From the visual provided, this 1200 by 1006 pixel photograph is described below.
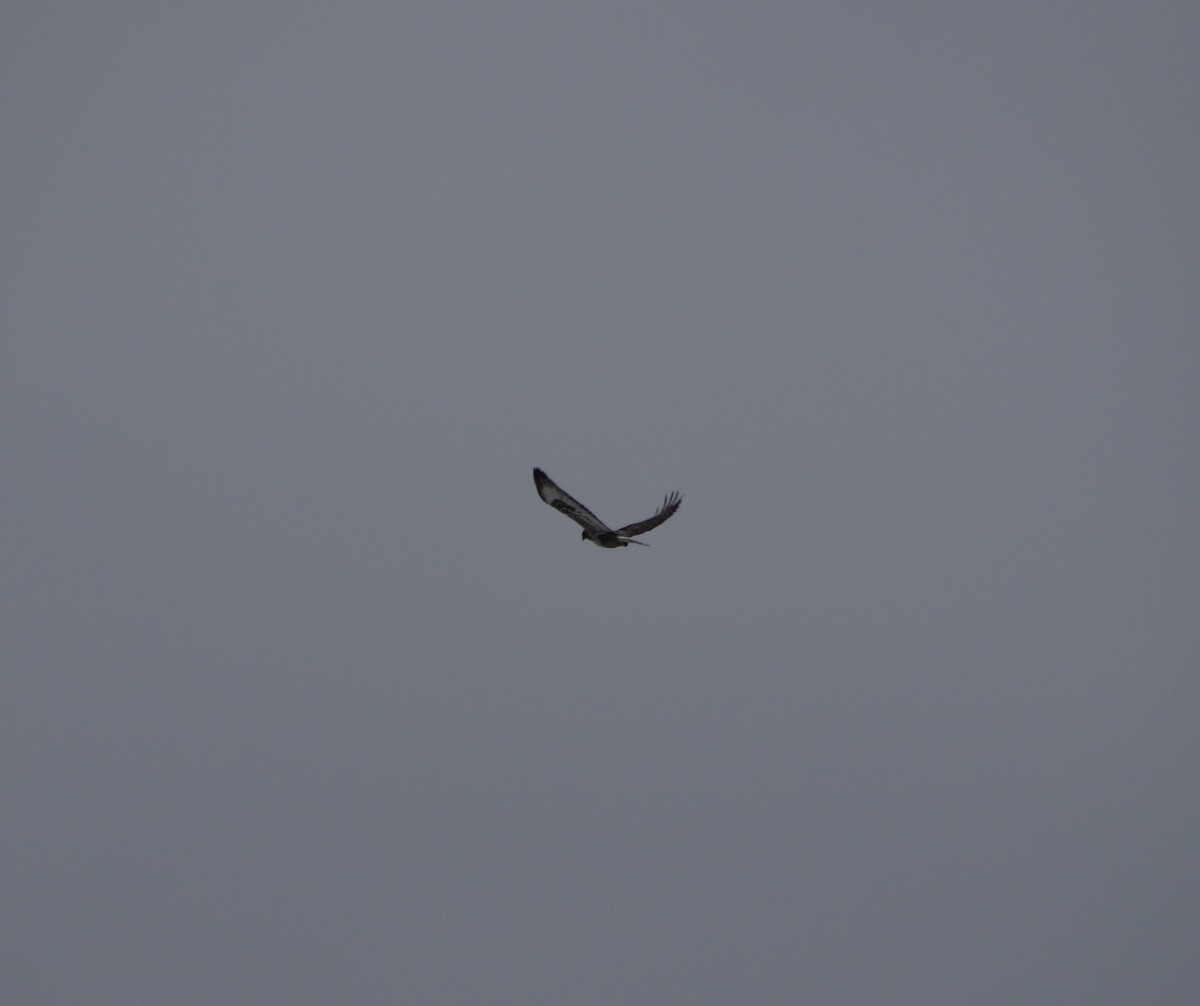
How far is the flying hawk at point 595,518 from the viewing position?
51.9m

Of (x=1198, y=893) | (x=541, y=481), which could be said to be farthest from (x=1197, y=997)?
(x=541, y=481)

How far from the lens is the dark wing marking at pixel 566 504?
53.4 meters

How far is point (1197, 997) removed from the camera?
177875mm

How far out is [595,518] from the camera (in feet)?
176

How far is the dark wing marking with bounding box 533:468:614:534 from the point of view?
175 feet

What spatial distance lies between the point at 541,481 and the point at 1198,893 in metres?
127

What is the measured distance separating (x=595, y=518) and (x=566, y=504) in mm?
1397

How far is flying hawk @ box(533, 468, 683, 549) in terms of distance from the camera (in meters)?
51.9

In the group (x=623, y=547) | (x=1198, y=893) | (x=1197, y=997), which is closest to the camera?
(x=623, y=547)

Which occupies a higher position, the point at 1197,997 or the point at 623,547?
the point at 623,547

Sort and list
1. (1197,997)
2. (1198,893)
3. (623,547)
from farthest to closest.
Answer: (1197,997) < (1198,893) < (623,547)

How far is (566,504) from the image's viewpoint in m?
54.6

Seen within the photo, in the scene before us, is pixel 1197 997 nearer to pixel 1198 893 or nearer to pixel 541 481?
pixel 1198 893

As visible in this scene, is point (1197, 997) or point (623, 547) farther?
point (1197, 997)
